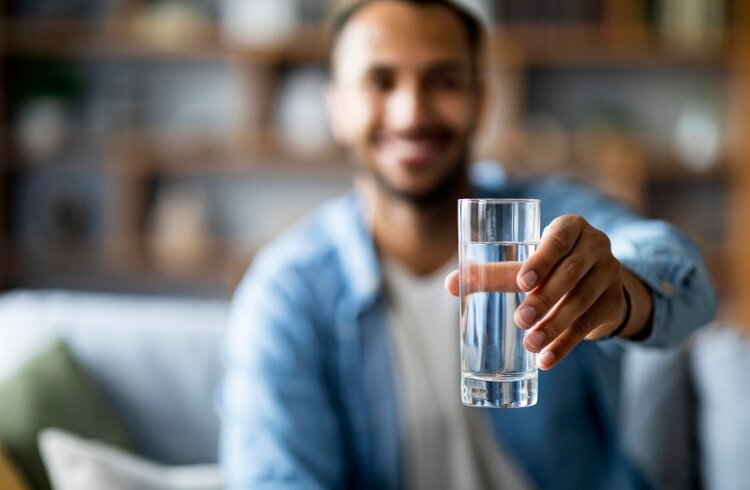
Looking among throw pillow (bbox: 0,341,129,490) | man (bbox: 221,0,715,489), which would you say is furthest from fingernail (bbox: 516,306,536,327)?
throw pillow (bbox: 0,341,129,490)

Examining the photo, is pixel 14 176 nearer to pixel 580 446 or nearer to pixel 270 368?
pixel 270 368

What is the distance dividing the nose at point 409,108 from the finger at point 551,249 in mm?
690

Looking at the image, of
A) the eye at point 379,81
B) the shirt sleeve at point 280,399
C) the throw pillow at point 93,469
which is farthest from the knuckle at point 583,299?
the throw pillow at point 93,469

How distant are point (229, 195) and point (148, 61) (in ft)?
2.33

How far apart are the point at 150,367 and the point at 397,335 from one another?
542mm

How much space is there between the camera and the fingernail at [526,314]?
77cm

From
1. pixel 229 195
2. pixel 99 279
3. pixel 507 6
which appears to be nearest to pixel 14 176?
pixel 99 279

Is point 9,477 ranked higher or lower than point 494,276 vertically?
lower

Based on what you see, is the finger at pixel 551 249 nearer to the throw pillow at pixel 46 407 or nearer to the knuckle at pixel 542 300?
the knuckle at pixel 542 300

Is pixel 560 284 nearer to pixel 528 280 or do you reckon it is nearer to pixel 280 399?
pixel 528 280

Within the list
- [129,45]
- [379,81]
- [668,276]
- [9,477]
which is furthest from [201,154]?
[668,276]

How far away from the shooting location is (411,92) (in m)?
1.50

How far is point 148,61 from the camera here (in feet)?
13.8

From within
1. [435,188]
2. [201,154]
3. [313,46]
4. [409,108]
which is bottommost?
[435,188]
